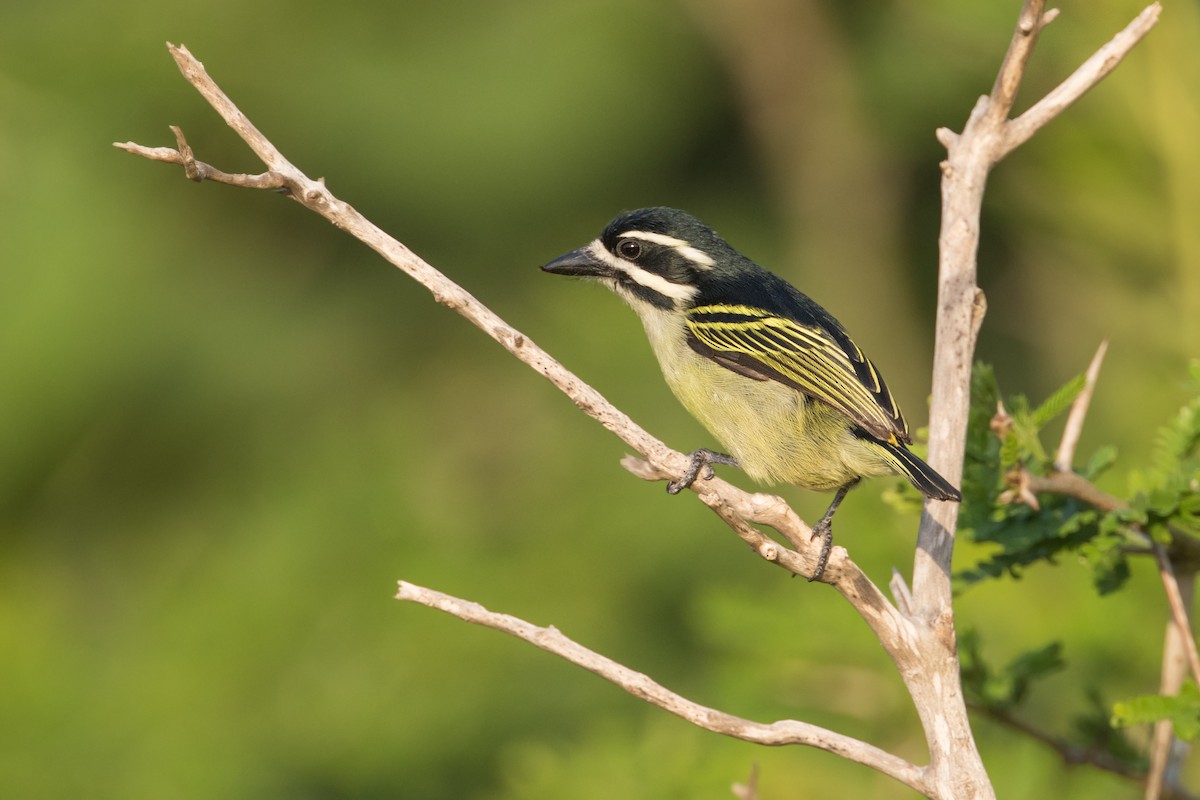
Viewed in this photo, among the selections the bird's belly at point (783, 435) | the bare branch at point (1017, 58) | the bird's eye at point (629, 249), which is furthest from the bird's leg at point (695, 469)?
the bare branch at point (1017, 58)

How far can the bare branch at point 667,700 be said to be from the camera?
9.18 ft

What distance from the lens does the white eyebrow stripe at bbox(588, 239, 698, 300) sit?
4.54 meters

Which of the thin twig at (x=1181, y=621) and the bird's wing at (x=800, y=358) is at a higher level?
the bird's wing at (x=800, y=358)

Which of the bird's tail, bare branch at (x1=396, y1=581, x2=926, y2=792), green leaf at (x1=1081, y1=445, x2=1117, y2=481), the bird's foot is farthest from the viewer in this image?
green leaf at (x1=1081, y1=445, x2=1117, y2=481)

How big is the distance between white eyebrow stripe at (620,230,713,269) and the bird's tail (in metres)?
1.20

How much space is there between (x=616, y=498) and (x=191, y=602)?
2.74 m

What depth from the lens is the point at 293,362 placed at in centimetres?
988

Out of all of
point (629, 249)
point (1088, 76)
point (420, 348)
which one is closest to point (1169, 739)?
point (1088, 76)

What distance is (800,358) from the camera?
4145mm

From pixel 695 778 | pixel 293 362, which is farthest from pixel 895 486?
pixel 293 362

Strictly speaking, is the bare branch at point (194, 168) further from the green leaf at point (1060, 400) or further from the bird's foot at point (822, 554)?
the green leaf at point (1060, 400)

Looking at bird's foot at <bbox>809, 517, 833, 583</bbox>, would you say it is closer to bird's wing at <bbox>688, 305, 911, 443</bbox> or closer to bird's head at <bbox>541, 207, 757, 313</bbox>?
bird's wing at <bbox>688, 305, 911, 443</bbox>

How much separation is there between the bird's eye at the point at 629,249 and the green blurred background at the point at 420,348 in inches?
68.7

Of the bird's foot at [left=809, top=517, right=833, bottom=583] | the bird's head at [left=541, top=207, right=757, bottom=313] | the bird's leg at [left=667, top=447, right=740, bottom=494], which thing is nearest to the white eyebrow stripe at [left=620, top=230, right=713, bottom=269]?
the bird's head at [left=541, top=207, right=757, bottom=313]
